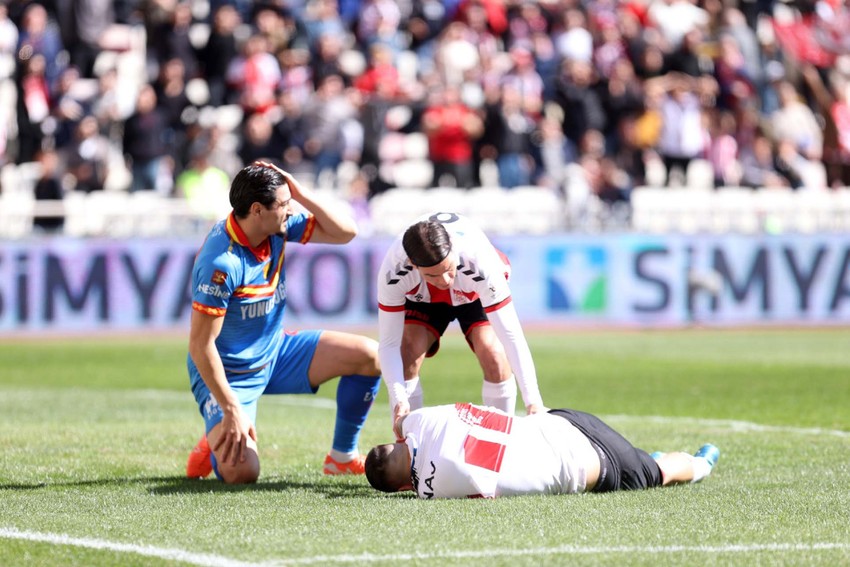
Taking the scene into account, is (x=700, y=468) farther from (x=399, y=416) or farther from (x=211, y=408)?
(x=211, y=408)

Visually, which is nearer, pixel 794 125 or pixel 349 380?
pixel 349 380

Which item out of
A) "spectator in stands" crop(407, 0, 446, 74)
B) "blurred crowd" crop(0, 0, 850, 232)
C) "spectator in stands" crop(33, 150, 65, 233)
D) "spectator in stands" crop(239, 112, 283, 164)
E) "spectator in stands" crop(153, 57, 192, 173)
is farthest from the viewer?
"spectator in stands" crop(407, 0, 446, 74)

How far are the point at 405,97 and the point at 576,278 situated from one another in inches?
179

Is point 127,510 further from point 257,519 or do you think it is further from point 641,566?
point 641,566

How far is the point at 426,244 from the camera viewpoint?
735cm

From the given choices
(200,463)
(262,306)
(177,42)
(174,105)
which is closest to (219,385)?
(262,306)

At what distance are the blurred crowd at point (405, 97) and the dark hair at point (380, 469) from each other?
13.7 m

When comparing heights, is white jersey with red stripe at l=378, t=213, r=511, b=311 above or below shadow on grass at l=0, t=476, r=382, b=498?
above

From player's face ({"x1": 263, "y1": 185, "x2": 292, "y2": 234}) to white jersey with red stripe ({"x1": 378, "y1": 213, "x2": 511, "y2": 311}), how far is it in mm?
640

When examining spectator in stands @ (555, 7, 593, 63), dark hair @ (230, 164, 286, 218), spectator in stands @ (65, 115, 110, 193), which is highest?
spectator in stands @ (555, 7, 593, 63)

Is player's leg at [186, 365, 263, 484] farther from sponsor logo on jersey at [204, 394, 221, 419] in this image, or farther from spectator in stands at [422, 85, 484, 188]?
spectator in stands at [422, 85, 484, 188]

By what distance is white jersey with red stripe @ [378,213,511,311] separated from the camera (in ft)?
25.7

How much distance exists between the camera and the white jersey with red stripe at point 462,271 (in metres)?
7.85

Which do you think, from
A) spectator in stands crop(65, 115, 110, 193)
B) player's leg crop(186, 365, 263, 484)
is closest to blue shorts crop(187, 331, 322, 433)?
player's leg crop(186, 365, 263, 484)
